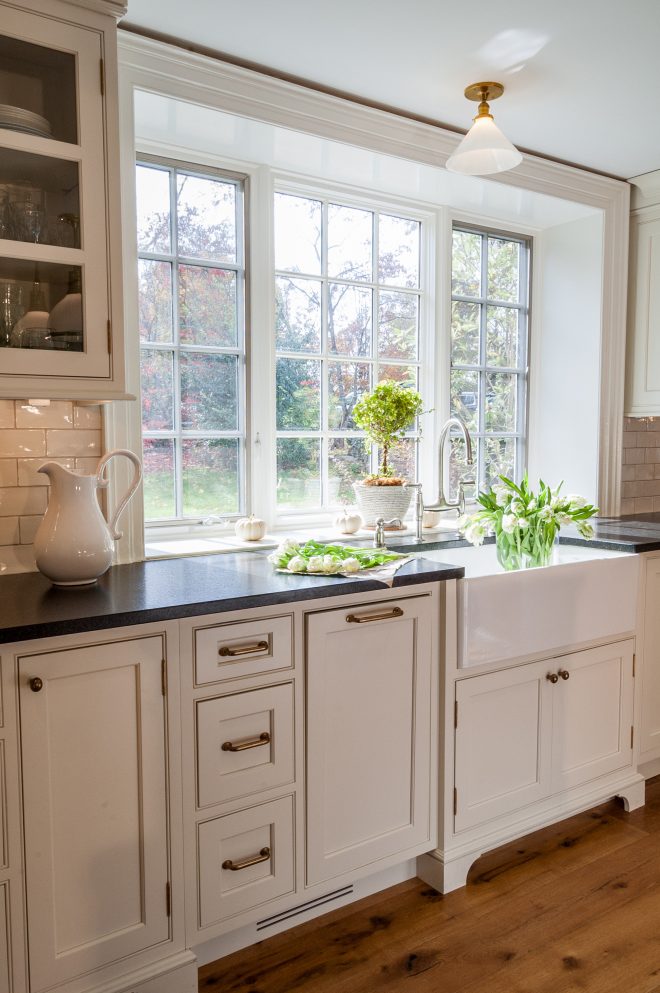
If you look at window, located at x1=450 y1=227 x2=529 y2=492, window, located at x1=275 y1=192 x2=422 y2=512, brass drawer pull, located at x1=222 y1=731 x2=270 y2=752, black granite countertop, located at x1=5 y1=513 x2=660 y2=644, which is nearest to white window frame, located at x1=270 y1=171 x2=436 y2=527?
window, located at x1=275 y1=192 x2=422 y2=512

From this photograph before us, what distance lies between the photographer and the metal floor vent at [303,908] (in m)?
1.94

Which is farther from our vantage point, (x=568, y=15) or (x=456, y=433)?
(x=456, y=433)

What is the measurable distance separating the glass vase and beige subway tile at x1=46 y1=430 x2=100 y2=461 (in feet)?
4.61

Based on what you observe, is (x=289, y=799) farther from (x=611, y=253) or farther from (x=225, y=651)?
(x=611, y=253)

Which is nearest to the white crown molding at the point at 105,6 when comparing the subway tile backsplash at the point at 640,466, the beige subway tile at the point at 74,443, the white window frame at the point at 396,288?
→ the white window frame at the point at 396,288

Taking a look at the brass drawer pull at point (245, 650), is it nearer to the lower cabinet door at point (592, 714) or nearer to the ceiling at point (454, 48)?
the lower cabinet door at point (592, 714)

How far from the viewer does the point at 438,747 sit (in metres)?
2.15

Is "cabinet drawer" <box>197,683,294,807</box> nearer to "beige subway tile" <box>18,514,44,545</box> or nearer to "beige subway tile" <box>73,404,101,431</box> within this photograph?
"beige subway tile" <box>18,514,44,545</box>

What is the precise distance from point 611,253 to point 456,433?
1055mm

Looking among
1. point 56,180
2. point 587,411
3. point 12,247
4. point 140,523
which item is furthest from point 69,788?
point 587,411

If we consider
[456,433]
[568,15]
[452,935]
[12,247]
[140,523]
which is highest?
[568,15]

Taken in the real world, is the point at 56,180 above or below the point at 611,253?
below

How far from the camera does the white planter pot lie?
275 centimetres

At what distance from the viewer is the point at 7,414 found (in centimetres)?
195
